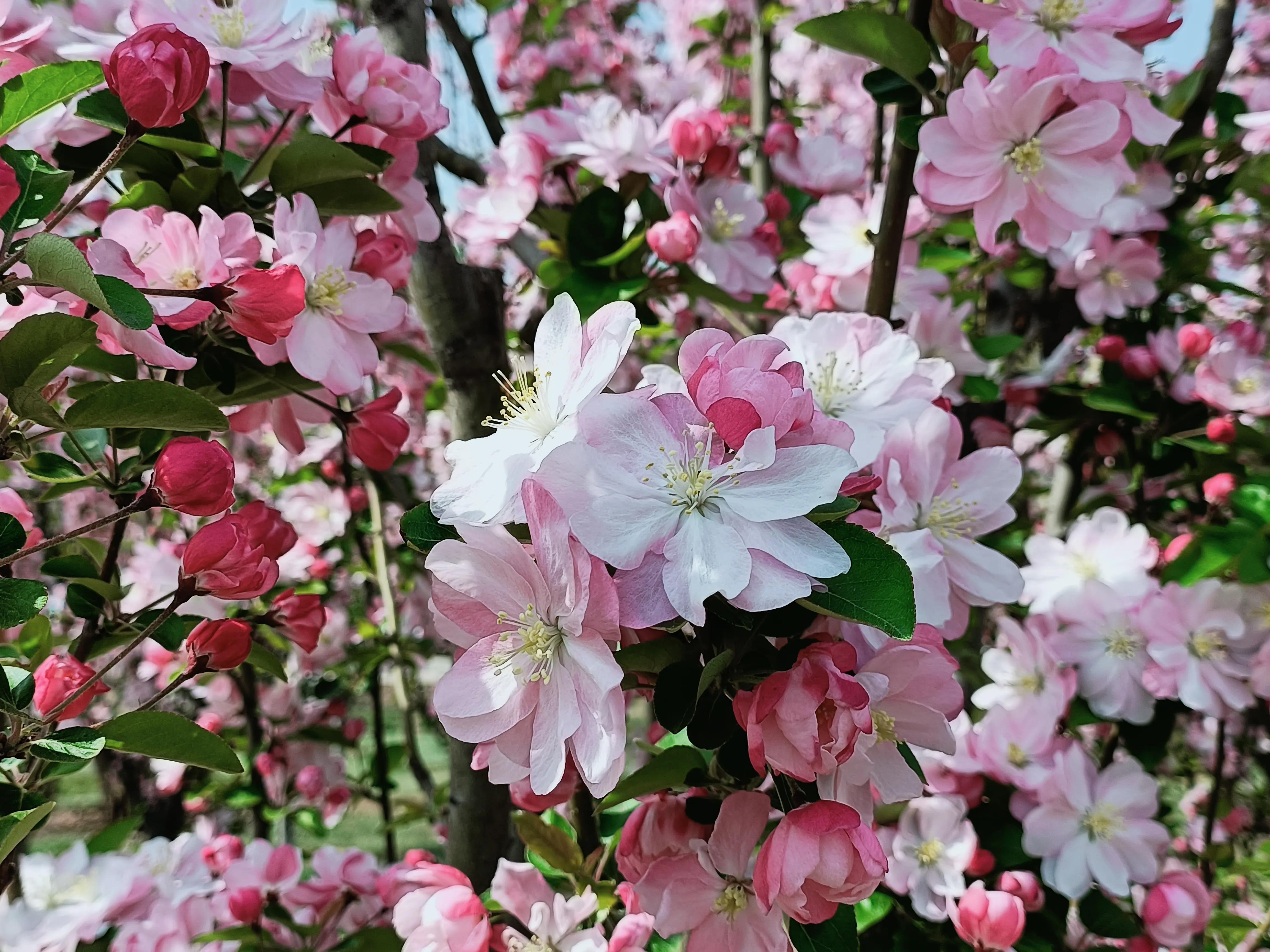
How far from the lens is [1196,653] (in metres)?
1.38

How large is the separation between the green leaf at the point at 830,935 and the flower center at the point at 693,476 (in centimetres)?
33

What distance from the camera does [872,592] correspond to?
0.56m

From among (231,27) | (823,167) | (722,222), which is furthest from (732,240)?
(231,27)

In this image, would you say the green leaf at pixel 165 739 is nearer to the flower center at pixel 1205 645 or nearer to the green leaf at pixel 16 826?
the green leaf at pixel 16 826

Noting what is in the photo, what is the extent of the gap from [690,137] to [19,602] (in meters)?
1.02

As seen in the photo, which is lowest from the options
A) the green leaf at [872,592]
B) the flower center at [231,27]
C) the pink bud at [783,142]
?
the pink bud at [783,142]

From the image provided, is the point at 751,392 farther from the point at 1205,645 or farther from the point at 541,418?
the point at 1205,645

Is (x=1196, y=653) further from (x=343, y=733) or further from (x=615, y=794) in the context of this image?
(x=343, y=733)

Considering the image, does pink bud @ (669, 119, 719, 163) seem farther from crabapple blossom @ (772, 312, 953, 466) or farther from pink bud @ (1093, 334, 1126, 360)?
pink bud @ (1093, 334, 1126, 360)

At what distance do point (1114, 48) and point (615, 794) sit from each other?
2.84 ft

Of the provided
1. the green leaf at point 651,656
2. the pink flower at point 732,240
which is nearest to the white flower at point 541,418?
the green leaf at point 651,656

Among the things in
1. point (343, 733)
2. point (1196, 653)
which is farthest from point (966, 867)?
point (343, 733)

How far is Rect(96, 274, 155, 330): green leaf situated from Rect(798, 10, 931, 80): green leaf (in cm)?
70

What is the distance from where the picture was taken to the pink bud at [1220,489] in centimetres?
148
